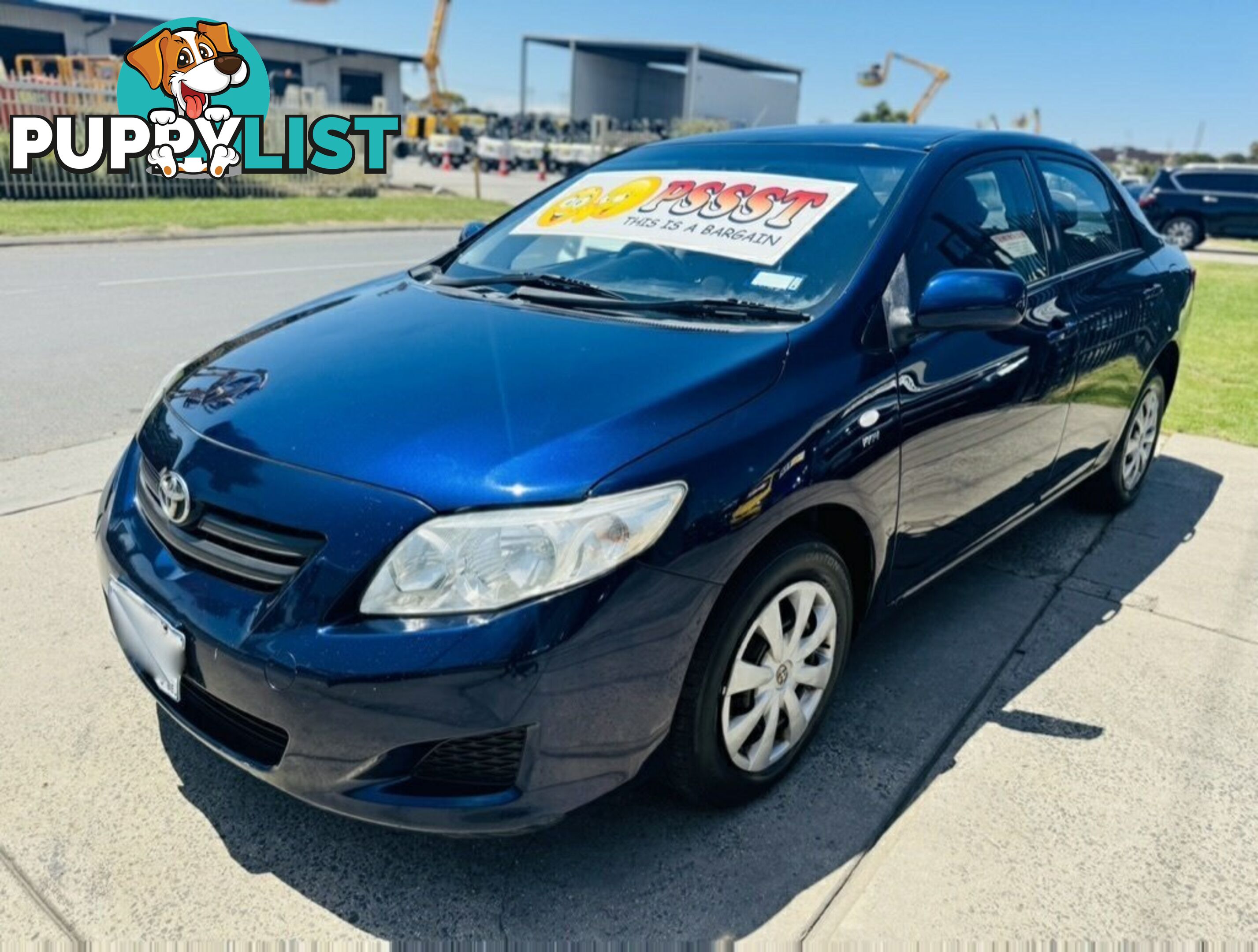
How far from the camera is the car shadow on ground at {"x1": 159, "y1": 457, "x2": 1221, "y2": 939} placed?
216cm

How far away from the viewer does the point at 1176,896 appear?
2301 mm

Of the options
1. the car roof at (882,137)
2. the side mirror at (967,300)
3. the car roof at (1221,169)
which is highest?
the car roof at (1221,169)

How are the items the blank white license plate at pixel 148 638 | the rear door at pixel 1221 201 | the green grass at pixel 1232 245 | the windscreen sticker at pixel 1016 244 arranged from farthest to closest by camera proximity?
the green grass at pixel 1232 245
the rear door at pixel 1221 201
the windscreen sticker at pixel 1016 244
the blank white license plate at pixel 148 638

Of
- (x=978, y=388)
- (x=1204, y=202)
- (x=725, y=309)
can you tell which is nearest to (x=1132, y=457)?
(x=978, y=388)

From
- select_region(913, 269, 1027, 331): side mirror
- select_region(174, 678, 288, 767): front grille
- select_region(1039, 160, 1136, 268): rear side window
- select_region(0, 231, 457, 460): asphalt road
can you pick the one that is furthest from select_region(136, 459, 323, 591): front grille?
select_region(0, 231, 457, 460): asphalt road

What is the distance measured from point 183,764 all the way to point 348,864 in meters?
0.62

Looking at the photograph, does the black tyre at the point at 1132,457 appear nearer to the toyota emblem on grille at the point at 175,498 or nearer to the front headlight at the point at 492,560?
the front headlight at the point at 492,560

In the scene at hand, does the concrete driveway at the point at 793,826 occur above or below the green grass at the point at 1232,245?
below

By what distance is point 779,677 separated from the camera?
245cm

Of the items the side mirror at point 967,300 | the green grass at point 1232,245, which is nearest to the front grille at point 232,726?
the side mirror at point 967,300

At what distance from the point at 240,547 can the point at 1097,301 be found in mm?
3268

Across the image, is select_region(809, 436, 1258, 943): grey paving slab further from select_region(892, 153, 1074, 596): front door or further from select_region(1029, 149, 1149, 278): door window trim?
select_region(1029, 149, 1149, 278): door window trim

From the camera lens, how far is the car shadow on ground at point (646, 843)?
2160 mm

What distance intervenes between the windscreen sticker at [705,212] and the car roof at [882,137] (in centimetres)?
30
